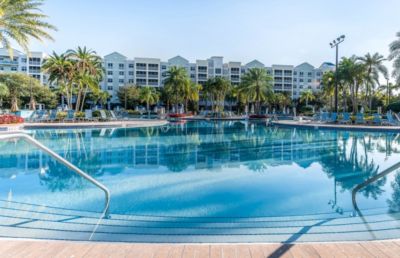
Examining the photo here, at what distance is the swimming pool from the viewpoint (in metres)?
4.75

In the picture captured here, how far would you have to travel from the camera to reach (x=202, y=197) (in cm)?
698

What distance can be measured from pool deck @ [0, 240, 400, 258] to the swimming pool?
1059mm

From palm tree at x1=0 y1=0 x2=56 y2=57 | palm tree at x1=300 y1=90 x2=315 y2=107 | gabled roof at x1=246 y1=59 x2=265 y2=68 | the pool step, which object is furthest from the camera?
gabled roof at x1=246 y1=59 x2=265 y2=68

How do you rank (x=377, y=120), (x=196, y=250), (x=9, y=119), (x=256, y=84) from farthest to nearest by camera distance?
1. (x=256, y=84)
2. (x=377, y=120)
3. (x=9, y=119)
4. (x=196, y=250)

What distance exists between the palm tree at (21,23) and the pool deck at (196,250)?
51.2ft

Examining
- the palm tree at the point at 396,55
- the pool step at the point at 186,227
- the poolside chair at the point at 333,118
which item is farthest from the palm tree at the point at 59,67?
the palm tree at the point at 396,55

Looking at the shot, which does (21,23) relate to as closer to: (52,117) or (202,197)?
(52,117)

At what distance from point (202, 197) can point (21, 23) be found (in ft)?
48.8

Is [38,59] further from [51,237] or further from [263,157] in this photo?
[51,237]

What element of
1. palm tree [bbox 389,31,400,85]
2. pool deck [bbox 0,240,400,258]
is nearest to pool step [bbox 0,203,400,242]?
pool deck [bbox 0,240,400,258]

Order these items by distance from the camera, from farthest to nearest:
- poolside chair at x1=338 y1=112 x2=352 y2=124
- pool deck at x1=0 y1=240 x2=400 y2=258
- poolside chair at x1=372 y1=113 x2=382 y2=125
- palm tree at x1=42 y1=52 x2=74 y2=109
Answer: palm tree at x1=42 y1=52 x2=74 y2=109, poolside chair at x1=338 y1=112 x2=352 y2=124, poolside chair at x1=372 y1=113 x2=382 y2=125, pool deck at x1=0 y1=240 x2=400 y2=258

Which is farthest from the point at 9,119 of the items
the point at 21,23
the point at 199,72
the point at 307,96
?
the point at 307,96

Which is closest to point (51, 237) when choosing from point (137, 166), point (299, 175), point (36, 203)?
point (36, 203)

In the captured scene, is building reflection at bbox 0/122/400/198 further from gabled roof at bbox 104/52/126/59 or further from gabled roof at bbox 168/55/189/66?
gabled roof at bbox 168/55/189/66
